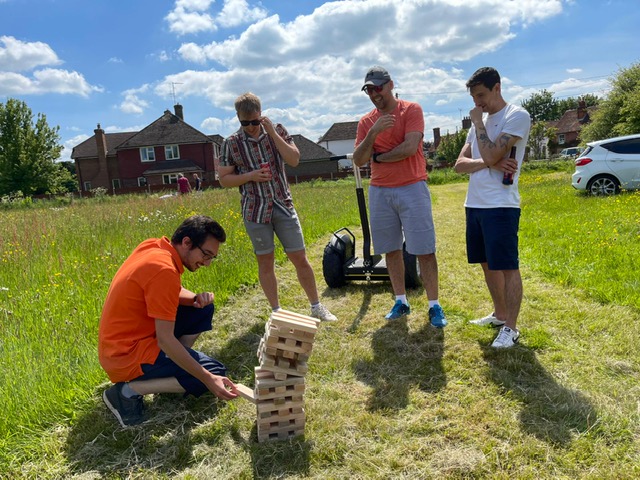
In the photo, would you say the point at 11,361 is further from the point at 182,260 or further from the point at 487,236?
the point at 487,236

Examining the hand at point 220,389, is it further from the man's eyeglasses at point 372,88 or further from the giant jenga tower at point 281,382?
the man's eyeglasses at point 372,88

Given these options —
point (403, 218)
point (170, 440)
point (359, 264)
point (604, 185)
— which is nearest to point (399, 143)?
point (403, 218)

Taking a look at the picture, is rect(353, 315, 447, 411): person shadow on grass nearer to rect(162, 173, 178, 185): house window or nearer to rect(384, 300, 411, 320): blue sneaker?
rect(384, 300, 411, 320): blue sneaker

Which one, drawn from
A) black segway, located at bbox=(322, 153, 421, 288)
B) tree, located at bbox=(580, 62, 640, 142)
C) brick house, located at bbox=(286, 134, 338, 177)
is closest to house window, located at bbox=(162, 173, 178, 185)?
brick house, located at bbox=(286, 134, 338, 177)

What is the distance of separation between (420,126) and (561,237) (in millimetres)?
4305

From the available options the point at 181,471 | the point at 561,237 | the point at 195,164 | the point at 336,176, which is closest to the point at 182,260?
the point at 181,471

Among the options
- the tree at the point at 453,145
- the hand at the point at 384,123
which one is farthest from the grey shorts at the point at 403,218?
the tree at the point at 453,145

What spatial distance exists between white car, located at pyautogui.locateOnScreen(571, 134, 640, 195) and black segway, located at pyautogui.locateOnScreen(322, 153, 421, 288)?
9011 mm

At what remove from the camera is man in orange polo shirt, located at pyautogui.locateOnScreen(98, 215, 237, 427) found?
240cm

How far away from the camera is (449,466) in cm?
208

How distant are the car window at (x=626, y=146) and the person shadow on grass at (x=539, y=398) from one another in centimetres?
1050

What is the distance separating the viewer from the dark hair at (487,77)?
3020mm

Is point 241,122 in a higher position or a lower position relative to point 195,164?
lower

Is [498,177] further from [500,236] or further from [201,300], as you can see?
[201,300]
